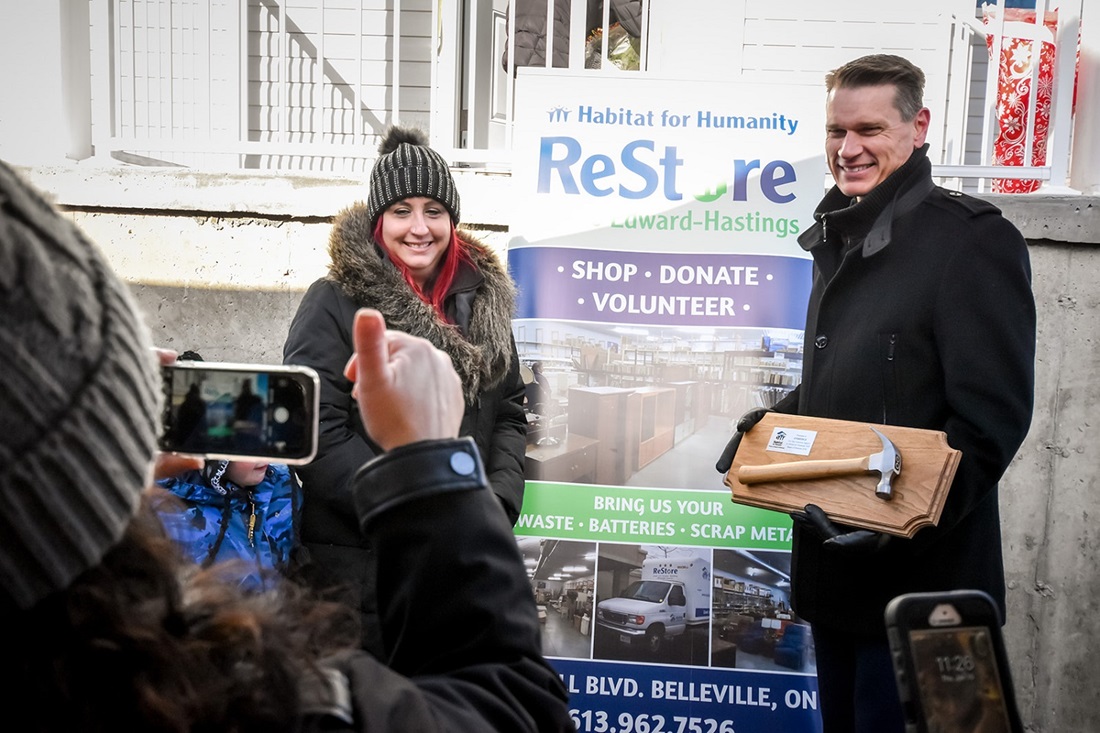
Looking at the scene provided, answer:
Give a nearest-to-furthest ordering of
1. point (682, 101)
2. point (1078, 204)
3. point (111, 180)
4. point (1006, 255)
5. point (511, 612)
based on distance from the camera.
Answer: point (511, 612)
point (1006, 255)
point (682, 101)
point (1078, 204)
point (111, 180)

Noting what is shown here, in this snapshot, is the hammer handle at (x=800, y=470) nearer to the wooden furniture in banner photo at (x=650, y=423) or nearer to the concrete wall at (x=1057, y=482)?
the wooden furniture in banner photo at (x=650, y=423)

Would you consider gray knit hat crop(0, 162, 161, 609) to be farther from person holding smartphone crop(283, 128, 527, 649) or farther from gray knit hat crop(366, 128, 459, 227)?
gray knit hat crop(366, 128, 459, 227)

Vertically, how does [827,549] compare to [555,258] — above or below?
below

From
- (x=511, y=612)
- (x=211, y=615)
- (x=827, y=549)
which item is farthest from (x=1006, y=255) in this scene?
(x=211, y=615)

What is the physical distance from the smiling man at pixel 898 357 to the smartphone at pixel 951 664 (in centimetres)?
→ 107

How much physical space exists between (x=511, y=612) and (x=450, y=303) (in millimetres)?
2278

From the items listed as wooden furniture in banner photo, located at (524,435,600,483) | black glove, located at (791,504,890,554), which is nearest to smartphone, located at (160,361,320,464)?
black glove, located at (791,504,890,554)

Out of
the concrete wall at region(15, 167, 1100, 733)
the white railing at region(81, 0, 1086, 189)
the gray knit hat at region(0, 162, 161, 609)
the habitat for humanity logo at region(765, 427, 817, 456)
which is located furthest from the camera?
the white railing at region(81, 0, 1086, 189)

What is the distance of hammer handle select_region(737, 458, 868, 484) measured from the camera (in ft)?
7.23

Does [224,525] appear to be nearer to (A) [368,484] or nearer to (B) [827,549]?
(B) [827,549]

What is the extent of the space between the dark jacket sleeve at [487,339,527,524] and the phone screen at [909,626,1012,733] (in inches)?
75.4

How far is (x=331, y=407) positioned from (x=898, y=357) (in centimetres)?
151

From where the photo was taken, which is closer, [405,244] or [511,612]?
[511,612]

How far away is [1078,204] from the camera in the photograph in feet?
12.7
